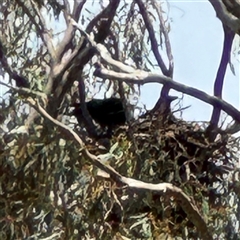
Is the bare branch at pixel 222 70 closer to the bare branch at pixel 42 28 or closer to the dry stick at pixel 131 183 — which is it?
the dry stick at pixel 131 183

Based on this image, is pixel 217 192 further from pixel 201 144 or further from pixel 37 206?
pixel 37 206

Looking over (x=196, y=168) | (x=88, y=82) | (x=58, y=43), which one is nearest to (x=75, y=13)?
(x=58, y=43)

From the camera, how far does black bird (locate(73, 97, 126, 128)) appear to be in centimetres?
195

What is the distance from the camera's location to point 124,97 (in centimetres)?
204

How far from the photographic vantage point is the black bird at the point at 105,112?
6.40 ft

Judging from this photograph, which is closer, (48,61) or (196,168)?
(196,168)

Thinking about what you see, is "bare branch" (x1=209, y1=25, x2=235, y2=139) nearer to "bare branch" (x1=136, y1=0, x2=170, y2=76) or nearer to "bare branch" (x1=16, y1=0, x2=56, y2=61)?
"bare branch" (x1=136, y1=0, x2=170, y2=76)

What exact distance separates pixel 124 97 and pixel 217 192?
1.41ft

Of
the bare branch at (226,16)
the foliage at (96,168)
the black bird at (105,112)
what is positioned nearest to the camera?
the bare branch at (226,16)

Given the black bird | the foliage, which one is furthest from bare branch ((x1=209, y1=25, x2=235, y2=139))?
the black bird

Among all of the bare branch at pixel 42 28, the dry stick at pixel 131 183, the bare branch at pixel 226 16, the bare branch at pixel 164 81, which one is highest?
the bare branch at pixel 42 28

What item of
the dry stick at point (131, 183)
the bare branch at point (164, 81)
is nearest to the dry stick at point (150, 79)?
the bare branch at point (164, 81)

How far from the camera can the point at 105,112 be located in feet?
6.48

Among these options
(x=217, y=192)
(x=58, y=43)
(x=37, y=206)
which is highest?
(x=58, y=43)
